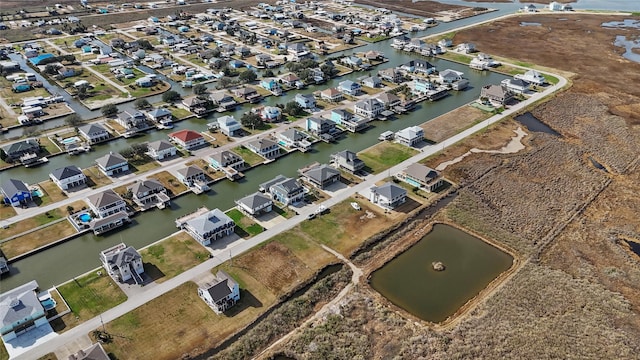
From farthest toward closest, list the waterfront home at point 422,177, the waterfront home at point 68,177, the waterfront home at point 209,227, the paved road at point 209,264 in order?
the waterfront home at point 422,177, the waterfront home at point 68,177, the waterfront home at point 209,227, the paved road at point 209,264

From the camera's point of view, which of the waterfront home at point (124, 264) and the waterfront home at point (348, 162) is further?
the waterfront home at point (348, 162)

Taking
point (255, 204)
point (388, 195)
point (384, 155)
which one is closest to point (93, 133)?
point (255, 204)

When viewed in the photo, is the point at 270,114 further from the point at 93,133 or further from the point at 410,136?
the point at 93,133

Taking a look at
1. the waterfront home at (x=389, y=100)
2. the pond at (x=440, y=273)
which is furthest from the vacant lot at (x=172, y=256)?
the waterfront home at (x=389, y=100)

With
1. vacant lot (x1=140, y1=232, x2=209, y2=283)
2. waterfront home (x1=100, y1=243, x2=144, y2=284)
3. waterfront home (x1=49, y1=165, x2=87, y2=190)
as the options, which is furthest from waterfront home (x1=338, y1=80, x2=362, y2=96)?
waterfront home (x1=100, y1=243, x2=144, y2=284)

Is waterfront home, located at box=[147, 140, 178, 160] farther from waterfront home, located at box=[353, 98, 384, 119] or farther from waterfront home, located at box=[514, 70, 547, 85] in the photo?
waterfront home, located at box=[514, 70, 547, 85]

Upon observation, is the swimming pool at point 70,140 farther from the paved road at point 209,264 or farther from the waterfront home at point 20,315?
the paved road at point 209,264

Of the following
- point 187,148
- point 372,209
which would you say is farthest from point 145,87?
point 372,209

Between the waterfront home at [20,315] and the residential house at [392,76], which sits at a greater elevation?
the residential house at [392,76]
